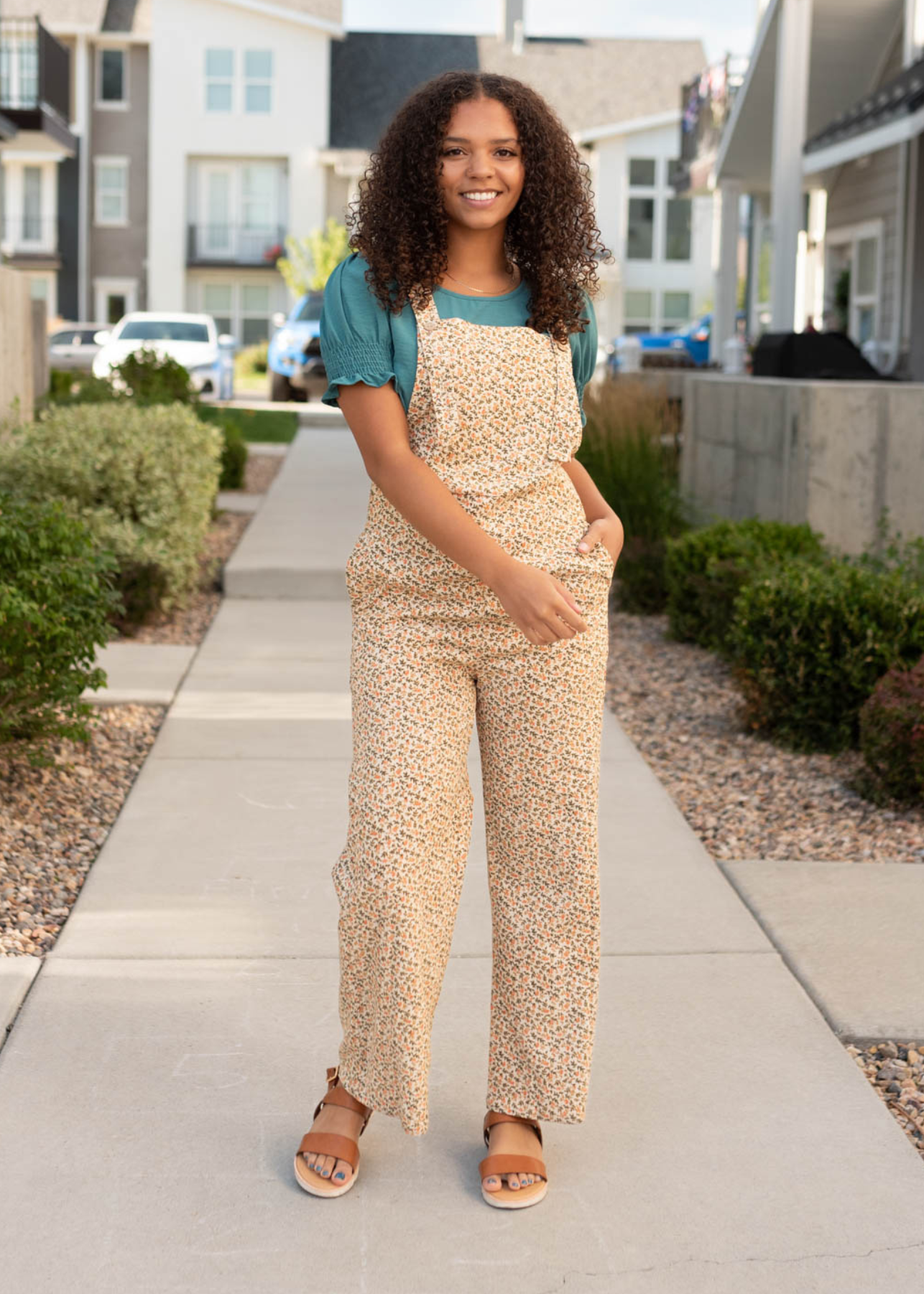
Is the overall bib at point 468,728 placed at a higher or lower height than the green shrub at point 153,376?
lower

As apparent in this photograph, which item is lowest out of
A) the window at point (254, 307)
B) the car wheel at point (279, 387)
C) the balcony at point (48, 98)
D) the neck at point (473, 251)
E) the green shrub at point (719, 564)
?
the green shrub at point (719, 564)

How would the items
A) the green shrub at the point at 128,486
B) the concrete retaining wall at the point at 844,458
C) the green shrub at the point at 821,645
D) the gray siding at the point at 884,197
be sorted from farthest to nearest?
the gray siding at the point at 884,197
the green shrub at the point at 128,486
the concrete retaining wall at the point at 844,458
the green shrub at the point at 821,645

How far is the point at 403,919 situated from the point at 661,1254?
0.68 m

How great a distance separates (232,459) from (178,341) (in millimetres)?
12220

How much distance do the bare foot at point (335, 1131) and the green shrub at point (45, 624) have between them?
6.99ft

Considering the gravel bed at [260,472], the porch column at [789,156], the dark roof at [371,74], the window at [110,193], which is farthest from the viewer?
the window at [110,193]

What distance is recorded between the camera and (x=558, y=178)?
2668 millimetres

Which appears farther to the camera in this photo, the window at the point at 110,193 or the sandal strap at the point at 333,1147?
the window at the point at 110,193

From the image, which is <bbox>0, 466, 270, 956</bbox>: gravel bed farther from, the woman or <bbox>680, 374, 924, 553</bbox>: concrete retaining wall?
<bbox>680, 374, 924, 553</bbox>: concrete retaining wall

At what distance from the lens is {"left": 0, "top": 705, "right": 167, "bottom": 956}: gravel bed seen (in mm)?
4059

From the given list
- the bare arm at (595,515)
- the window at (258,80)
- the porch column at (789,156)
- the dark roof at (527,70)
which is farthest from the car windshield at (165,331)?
the bare arm at (595,515)

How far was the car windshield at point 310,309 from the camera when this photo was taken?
25250mm

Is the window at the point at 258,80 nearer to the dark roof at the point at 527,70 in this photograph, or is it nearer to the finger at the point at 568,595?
the dark roof at the point at 527,70

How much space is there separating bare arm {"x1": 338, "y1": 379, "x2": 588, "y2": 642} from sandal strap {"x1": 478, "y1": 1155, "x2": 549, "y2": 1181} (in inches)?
36.3
